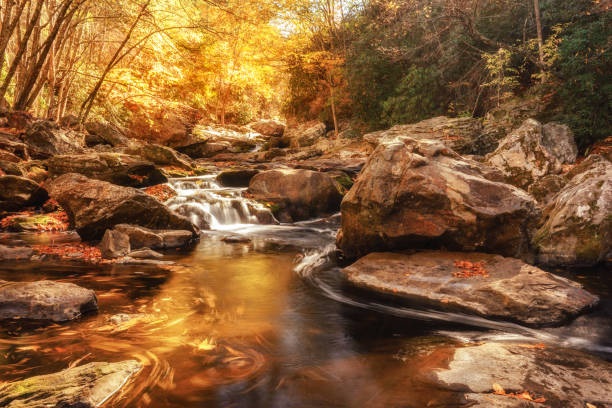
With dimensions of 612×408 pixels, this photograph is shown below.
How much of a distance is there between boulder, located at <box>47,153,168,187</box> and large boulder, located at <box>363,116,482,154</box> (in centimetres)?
814

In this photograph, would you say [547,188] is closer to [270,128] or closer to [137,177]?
[137,177]

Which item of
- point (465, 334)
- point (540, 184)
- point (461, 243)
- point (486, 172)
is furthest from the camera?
point (540, 184)

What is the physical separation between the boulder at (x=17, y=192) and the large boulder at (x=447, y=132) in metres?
10.5

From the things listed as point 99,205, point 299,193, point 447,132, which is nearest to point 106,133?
point 299,193

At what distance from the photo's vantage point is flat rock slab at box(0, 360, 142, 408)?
7.48 feet

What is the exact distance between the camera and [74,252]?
22.4 ft

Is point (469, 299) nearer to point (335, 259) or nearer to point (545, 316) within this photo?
point (545, 316)

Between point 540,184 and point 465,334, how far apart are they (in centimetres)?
612

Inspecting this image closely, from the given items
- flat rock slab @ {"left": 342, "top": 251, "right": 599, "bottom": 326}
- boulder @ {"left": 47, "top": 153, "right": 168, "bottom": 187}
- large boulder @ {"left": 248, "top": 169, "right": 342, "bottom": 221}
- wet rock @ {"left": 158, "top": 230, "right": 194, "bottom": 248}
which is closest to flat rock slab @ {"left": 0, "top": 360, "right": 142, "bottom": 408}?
flat rock slab @ {"left": 342, "top": 251, "right": 599, "bottom": 326}

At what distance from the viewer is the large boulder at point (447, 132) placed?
43.1ft

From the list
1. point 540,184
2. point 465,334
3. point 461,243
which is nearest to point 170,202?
point 461,243

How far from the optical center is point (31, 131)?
40.4 feet

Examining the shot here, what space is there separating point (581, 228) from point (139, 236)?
811 cm

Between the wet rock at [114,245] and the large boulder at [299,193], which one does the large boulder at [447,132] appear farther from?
the wet rock at [114,245]
